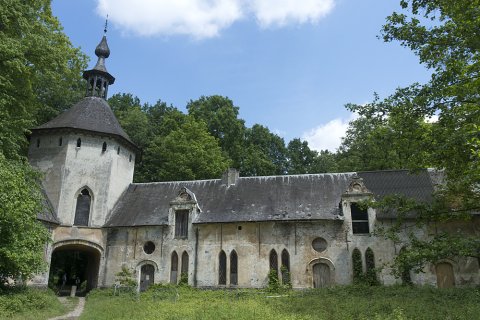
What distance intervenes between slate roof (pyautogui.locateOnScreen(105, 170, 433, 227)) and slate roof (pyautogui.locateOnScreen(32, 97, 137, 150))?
451 cm

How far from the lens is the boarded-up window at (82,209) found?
25516 mm

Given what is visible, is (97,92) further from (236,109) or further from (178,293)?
(236,109)

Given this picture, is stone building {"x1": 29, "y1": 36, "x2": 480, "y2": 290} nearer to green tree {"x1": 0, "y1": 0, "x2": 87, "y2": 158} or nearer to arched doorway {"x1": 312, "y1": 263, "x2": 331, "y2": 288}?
arched doorway {"x1": 312, "y1": 263, "x2": 331, "y2": 288}

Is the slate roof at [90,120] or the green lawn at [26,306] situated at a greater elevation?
the slate roof at [90,120]

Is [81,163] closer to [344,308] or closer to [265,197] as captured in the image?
[265,197]

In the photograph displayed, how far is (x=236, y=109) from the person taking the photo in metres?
49.7

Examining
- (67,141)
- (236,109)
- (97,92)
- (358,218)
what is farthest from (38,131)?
(236,109)

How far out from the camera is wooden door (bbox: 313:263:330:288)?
22542 millimetres

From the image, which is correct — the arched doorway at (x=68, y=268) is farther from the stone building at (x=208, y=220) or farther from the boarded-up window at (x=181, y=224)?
the boarded-up window at (x=181, y=224)

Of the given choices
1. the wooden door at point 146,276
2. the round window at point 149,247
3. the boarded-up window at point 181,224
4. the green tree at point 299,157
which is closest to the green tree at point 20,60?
the round window at point 149,247

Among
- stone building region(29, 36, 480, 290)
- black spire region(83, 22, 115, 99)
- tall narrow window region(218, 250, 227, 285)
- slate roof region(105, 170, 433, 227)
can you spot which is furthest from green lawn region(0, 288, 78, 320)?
black spire region(83, 22, 115, 99)

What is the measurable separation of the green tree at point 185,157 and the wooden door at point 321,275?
1687cm

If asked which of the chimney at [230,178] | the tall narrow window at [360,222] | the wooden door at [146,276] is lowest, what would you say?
the wooden door at [146,276]

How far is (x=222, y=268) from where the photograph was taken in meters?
24.0
